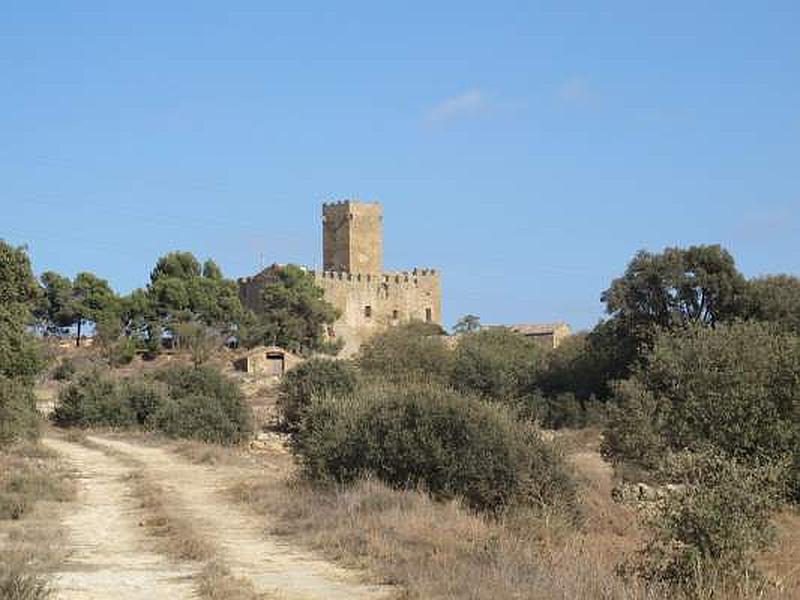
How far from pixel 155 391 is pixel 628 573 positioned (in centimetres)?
2799

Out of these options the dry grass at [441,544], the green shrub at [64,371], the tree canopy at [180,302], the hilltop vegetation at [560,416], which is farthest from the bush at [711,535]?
the tree canopy at [180,302]

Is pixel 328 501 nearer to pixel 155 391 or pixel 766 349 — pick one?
pixel 766 349

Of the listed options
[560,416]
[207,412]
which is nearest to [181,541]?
[207,412]

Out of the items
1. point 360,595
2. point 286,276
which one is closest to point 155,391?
point 360,595

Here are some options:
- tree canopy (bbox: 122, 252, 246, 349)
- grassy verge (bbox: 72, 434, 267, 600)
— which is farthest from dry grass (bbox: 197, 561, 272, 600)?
tree canopy (bbox: 122, 252, 246, 349)

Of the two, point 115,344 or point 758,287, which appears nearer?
point 758,287

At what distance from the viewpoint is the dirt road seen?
9992 millimetres

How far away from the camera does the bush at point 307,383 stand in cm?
3831

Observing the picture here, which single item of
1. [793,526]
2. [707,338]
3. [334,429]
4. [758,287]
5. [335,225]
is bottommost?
[793,526]

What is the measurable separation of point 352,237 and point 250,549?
260ft

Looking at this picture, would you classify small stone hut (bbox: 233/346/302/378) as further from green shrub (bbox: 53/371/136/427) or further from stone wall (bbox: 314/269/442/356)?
green shrub (bbox: 53/371/136/427)

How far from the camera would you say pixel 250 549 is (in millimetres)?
12602

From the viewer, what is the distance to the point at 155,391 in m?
36.4

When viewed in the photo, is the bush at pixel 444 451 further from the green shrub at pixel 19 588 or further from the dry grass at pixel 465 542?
the green shrub at pixel 19 588
